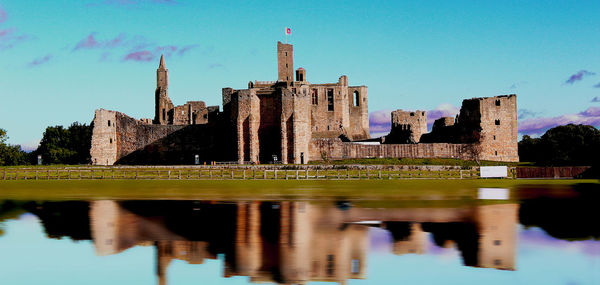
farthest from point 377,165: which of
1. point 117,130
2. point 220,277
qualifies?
point 220,277

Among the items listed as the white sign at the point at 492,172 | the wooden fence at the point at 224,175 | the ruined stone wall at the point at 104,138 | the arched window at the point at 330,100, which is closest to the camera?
the wooden fence at the point at 224,175

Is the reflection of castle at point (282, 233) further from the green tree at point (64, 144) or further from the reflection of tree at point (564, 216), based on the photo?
the green tree at point (64, 144)

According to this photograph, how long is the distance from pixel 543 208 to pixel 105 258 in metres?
14.2

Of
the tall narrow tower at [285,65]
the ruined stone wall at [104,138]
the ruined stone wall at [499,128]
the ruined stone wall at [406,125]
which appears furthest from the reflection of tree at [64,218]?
the tall narrow tower at [285,65]

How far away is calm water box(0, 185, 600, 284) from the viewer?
32.3 ft

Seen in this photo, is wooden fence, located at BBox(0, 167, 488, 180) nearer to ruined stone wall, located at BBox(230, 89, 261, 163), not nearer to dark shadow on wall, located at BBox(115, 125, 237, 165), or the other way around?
ruined stone wall, located at BBox(230, 89, 261, 163)

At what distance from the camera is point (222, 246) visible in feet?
40.1

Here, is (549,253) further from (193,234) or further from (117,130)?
(117,130)

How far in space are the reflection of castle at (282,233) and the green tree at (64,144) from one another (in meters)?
61.3

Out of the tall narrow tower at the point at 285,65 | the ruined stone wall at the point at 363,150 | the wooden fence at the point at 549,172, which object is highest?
the tall narrow tower at the point at 285,65

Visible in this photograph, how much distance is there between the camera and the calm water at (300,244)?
9.85 metres

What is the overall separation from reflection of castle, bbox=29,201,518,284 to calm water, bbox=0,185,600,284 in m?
0.03

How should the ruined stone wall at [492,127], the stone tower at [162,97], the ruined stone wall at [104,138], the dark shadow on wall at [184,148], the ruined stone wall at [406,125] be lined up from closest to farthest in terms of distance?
1. the ruined stone wall at [104,138]
2. the ruined stone wall at [492,127]
3. the dark shadow on wall at [184,148]
4. the ruined stone wall at [406,125]
5. the stone tower at [162,97]

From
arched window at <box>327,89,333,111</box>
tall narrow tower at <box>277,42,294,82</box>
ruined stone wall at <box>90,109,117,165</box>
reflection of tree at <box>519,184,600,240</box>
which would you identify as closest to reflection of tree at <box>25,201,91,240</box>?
reflection of tree at <box>519,184,600,240</box>
